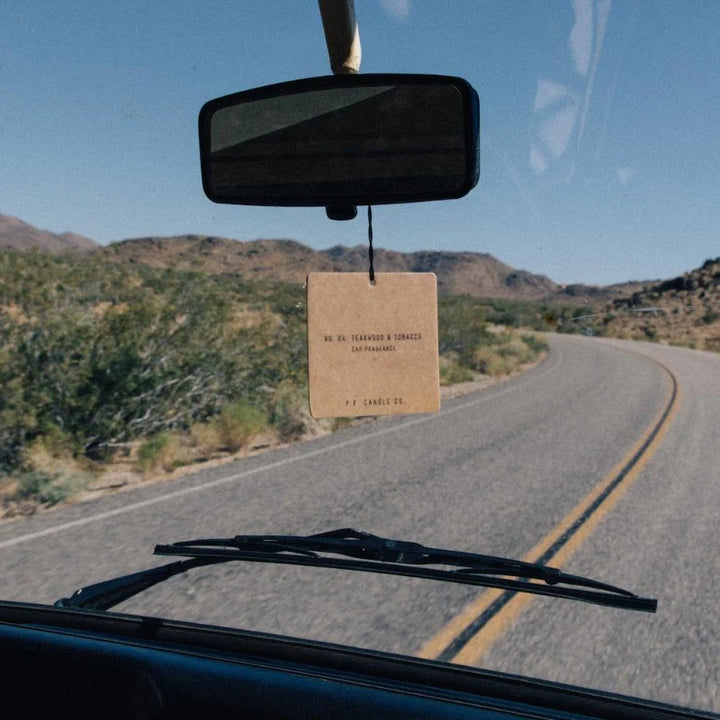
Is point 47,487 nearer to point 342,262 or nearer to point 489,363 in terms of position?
point 489,363

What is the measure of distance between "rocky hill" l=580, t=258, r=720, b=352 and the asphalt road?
113 feet

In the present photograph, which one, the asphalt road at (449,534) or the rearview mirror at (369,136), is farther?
the asphalt road at (449,534)

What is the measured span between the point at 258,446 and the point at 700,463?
20.2 ft

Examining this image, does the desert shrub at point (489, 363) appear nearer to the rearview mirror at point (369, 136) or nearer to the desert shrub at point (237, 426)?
the desert shrub at point (237, 426)

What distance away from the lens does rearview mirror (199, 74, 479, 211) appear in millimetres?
2119

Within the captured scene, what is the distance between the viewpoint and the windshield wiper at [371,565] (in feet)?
8.31

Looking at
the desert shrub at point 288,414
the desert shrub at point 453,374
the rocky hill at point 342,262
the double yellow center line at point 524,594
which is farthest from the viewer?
the rocky hill at point 342,262

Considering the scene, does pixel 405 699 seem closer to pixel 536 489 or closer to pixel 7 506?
pixel 536 489

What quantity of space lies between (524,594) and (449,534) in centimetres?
143

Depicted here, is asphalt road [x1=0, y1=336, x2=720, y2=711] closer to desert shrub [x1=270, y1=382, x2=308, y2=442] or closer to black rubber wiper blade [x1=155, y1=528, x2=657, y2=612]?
desert shrub [x1=270, y1=382, x2=308, y2=442]

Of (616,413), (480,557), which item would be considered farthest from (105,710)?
(616,413)

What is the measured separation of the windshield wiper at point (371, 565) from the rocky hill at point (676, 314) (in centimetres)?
4155

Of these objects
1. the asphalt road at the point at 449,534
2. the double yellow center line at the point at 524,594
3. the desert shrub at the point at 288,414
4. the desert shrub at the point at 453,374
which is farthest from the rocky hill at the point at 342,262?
the double yellow center line at the point at 524,594

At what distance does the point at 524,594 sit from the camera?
500 cm
